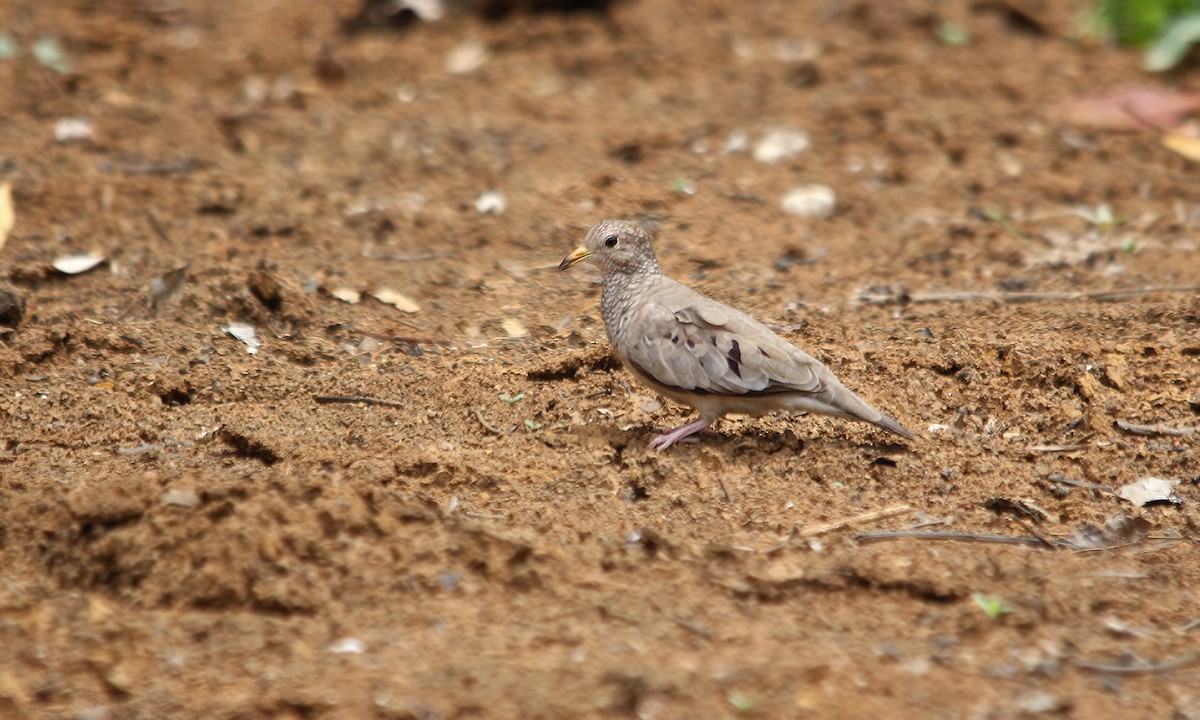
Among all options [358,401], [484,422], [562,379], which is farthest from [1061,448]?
[358,401]

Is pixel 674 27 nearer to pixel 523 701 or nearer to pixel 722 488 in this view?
pixel 722 488

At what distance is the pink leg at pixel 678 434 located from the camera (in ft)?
17.2

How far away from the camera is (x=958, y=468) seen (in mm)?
5176

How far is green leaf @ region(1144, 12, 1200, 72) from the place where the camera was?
9.43m

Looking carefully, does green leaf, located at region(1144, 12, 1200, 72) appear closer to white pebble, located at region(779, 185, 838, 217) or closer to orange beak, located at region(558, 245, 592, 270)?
white pebble, located at region(779, 185, 838, 217)

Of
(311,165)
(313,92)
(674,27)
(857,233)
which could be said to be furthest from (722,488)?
(674,27)

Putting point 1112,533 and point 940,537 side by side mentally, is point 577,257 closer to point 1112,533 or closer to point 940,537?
point 940,537

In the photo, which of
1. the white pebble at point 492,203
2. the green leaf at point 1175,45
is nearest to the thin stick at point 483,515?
the white pebble at point 492,203

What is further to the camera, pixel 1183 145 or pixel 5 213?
pixel 1183 145

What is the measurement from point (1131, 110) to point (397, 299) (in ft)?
16.8

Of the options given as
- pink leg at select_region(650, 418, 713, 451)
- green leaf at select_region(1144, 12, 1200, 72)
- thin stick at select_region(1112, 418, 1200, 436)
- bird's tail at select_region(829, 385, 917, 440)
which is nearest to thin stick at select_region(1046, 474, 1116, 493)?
thin stick at select_region(1112, 418, 1200, 436)

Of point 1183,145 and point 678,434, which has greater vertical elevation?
point 1183,145

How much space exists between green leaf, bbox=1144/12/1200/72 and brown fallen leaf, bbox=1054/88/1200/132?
48 cm

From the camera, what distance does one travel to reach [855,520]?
15.8 feet
